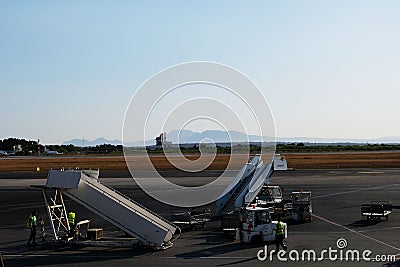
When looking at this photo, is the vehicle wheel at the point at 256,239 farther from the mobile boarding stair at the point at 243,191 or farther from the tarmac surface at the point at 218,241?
the mobile boarding stair at the point at 243,191

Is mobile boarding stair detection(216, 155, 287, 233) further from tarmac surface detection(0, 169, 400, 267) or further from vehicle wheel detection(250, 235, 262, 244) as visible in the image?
vehicle wheel detection(250, 235, 262, 244)

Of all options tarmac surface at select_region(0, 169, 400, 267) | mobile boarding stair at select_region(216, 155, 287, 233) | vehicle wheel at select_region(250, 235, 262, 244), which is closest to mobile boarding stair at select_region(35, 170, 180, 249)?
tarmac surface at select_region(0, 169, 400, 267)

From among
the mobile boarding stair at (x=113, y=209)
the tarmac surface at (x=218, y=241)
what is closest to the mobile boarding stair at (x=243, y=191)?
the tarmac surface at (x=218, y=241)

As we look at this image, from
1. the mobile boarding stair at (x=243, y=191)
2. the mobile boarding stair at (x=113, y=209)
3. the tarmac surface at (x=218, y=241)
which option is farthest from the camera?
the mobile boarding stair at (x=243, y=191)

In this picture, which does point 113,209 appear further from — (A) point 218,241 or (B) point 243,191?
(B) point 243,191

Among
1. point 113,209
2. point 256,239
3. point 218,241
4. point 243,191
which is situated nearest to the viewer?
point 113,209

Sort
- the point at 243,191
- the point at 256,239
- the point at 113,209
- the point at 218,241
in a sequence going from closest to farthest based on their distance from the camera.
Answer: the point at 113,209, the point at 256,239, the point at 218,241, the point at 243,191

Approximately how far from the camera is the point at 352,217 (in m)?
37.1

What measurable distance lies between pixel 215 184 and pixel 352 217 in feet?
93.7

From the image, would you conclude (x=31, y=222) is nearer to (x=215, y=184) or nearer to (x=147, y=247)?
(x=147, y=247)

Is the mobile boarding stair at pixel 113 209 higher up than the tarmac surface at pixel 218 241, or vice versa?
the mobile boarding stair at pixel 113 209

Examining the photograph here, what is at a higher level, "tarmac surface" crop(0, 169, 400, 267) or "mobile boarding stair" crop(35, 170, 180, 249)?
"mobile boarding stair" crop(35, 170, 180, 249)

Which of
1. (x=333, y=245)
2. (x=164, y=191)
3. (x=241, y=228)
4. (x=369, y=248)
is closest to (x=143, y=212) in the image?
(x=241, y=228)

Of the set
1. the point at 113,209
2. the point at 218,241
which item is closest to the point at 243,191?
the point at 218,241
